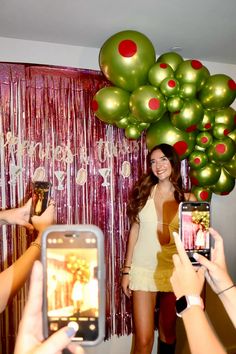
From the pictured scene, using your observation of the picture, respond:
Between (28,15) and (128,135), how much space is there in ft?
2.84

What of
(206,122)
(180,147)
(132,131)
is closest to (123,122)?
(132,131)

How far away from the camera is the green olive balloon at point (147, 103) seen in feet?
6.07

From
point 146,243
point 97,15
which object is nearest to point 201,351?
point 146,243

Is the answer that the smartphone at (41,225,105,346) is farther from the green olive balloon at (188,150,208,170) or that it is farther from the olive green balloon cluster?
the green olive balloon at (188,150,208,170)

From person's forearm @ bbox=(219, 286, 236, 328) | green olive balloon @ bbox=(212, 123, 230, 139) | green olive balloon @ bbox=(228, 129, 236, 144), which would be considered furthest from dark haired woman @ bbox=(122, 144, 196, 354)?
person's forearm @ bbox=(219, 286, 236, 328)

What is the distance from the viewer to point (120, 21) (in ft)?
6.54

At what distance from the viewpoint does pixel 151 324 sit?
6.30ft

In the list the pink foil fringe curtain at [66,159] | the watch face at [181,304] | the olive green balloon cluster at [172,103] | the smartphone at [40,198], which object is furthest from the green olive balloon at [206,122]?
the watch face at [181,304]

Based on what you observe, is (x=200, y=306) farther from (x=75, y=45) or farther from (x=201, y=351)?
(x=75, y=45)

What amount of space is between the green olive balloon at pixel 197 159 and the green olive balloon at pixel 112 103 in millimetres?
532

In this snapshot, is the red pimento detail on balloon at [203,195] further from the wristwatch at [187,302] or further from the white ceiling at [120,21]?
the wristwatch at [187,302]

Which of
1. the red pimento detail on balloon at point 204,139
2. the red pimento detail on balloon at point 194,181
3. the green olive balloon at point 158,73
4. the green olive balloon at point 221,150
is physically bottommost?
the red pimento detail on balloon at point 194,181

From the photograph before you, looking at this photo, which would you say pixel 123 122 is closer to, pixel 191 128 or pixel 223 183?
pixel 191 128

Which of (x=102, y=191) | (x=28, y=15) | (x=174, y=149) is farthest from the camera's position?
(x=102, y=191)
